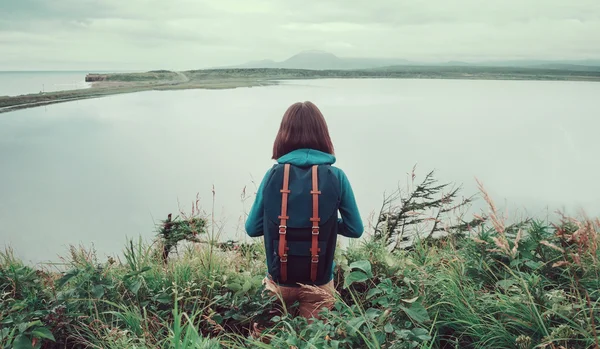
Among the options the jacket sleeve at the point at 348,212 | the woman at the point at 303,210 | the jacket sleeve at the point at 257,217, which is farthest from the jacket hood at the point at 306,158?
the jacket sleeve at the point at 257,217

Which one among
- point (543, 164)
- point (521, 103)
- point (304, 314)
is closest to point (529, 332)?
point (304, 314)

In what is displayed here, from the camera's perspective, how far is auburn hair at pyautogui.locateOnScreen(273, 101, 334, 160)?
2959 millimetres

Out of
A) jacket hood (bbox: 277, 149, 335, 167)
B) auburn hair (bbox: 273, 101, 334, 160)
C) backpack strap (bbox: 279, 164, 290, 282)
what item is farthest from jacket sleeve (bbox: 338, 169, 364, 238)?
backpack strap (bbox: 279, 164, 290, 282)

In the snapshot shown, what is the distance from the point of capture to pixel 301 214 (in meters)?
2.80

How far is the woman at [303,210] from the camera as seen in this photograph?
2.79 metres

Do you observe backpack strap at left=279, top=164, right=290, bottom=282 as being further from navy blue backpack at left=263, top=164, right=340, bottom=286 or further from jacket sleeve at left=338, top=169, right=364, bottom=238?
jacket sleeve at left=338, top=169, right=364, bottom=238

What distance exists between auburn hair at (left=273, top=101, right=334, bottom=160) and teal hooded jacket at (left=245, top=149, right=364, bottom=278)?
2.4 inches

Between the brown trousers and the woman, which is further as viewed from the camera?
the brown trousers

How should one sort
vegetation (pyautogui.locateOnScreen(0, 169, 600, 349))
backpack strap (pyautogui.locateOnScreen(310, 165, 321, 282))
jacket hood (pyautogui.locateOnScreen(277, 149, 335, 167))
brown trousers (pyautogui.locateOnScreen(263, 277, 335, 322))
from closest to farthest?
1. vegetation (pyautogui.locateOnScreen(0, 169, 600, 349))
2. backpack strap (pyautogui.locateOnScreen(310, 165, 321, 282))
3. jacket hood (pyautogui.locateOnScreen(277, 149, 335, 167))
4. brown trousers (pyautogui.locateOnScreen(263, 277, 335, 322))

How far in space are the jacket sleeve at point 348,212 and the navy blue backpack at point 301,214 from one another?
0.32 feet

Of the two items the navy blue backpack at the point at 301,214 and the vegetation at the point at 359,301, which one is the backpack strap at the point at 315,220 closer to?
the navy blue backpack at the point at 301,214

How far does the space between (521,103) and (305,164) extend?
511ft

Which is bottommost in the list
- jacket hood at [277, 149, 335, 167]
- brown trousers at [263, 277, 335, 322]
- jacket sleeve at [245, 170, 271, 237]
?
brown trousers at [263, 277, 335, 322]

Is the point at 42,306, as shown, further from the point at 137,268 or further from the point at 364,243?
the point at 364,243
